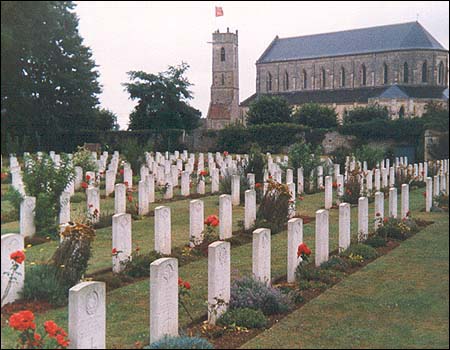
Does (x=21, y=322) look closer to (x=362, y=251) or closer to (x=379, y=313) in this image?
A: (x=379, y=313)

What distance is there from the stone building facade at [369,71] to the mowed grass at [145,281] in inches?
1738

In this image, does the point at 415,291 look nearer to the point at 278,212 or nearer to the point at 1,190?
the point at 1,190

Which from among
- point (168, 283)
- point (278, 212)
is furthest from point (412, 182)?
point (168, 283)

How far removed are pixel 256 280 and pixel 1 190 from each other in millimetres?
4728

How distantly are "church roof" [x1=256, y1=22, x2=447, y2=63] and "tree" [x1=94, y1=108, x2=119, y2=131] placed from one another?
170ft

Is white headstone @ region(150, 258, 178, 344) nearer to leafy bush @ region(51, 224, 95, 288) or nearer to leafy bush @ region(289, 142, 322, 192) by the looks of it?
leafy bush @ region(51, 224, 95, 288)

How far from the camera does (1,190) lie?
3.93 metres

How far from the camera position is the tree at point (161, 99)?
22.7ft

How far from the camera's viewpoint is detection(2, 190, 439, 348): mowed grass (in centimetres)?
665

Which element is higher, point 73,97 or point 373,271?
point 73,97

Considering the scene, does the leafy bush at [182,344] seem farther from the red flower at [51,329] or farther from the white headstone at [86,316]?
the red flower at [51,329]

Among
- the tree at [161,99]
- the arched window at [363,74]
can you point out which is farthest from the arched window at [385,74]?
the tree at [161,99]

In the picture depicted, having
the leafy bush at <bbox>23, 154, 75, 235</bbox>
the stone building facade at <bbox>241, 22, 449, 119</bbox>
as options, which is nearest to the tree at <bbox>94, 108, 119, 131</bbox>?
the leafy bush at <bbox>23, 154, 75, 235</bbox>

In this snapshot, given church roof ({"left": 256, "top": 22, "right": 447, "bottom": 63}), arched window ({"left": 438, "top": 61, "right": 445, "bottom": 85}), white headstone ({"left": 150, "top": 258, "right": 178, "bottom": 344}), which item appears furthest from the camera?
arched window ({"left": 438, "top": 61, "right": 445, "bottom": 85})
